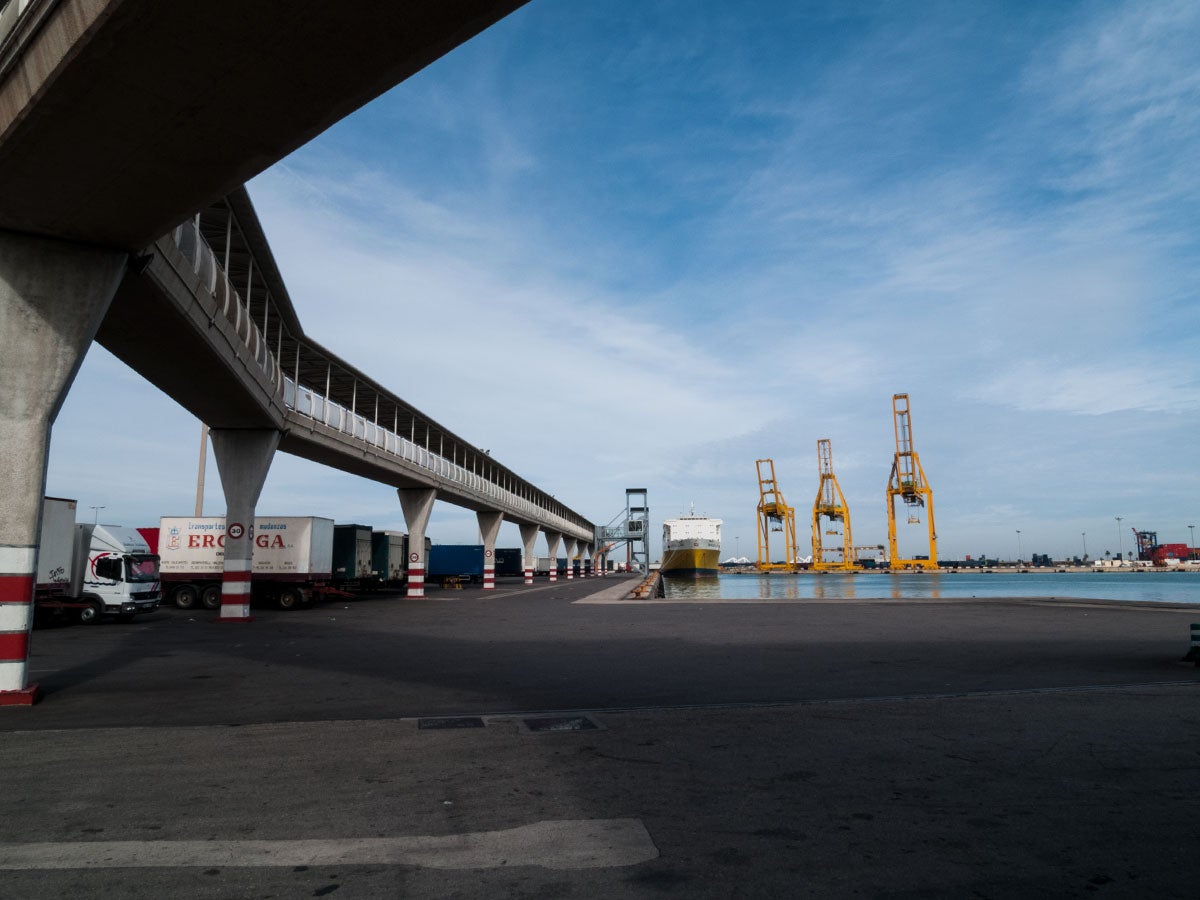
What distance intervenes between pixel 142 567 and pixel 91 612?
2004 mm

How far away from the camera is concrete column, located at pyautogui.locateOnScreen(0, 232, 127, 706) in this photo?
948 centimetres

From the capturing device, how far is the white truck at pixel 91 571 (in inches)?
851

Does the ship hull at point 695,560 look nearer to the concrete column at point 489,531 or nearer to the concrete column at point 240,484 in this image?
the concrete column at point 489,531

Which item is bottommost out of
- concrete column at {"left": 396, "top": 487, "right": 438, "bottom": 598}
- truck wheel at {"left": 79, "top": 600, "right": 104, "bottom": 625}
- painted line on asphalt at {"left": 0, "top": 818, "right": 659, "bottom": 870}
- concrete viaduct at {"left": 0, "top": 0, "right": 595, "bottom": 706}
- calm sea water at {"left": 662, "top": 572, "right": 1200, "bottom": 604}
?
calm sea water at {"left": 662, "top": 572, "right": 1200, "bottom": 604}

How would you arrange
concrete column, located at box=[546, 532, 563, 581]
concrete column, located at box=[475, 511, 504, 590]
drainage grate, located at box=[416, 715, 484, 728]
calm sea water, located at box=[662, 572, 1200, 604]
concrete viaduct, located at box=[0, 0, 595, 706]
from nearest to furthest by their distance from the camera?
1. concrete viaduct, located at box=[0, 0, 595, 706]
2. drainage grate, located at box=[416, 715, 484, 728]
3. calm sea water, located at box=[662, 572, 1200, 604]
4. concrete column, located at box=[475, 511, 504, 590]
5. concrete column, located at box=[546, 532, 563, 581]

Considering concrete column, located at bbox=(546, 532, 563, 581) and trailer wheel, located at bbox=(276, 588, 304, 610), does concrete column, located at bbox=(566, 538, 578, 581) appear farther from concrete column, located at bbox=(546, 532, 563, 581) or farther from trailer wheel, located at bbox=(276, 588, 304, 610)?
trailer wheel, located at bbox=(276, 588, 304, 610)

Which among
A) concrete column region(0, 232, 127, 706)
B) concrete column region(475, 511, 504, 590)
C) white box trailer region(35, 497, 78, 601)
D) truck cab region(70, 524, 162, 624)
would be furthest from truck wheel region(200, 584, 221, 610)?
concrete column region(475, 511, 504, 590)

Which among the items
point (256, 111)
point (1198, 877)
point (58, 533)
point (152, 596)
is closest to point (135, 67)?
point (256, 111)

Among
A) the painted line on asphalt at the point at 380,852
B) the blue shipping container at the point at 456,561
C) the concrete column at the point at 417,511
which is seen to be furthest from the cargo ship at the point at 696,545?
the painted line on asphalt at the point at 380,852

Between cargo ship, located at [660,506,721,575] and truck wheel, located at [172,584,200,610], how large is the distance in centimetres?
7618

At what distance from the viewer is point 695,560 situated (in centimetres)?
10088

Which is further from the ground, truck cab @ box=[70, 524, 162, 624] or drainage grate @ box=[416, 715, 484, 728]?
truck cab @ box=[70, 524, 162, 624]

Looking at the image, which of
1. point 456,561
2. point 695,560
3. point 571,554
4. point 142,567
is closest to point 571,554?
point 571,554

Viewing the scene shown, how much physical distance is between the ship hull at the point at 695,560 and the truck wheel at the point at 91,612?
272 feet
